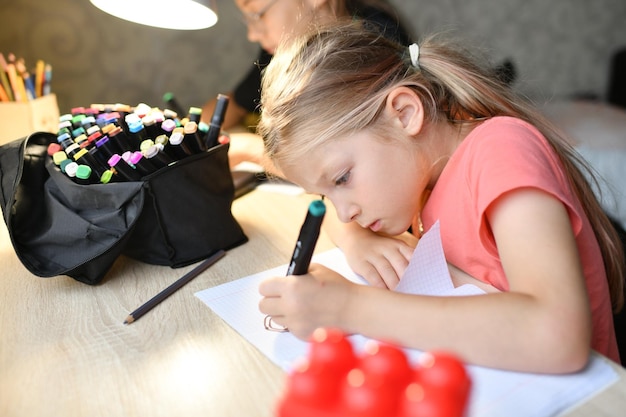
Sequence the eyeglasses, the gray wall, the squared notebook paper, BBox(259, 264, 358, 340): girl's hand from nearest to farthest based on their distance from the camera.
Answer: the squared notebook paper, BBox(259, 264, 358, 340): girl's hand, the eyeglasses, the gray wall

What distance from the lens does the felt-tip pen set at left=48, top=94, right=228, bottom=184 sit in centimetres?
67

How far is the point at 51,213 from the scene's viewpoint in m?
0.68

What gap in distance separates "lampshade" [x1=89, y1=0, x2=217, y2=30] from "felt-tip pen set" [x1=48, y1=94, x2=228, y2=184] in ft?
0.61

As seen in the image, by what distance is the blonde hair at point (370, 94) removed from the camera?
67 centimetres

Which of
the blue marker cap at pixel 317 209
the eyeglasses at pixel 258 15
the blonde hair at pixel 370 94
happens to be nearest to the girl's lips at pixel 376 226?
the blonde hair at pixel 370 94

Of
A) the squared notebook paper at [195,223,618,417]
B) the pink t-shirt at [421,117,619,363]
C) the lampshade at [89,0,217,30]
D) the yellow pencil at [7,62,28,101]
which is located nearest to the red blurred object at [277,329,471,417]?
the squared notebook paper at [195,223,618,417]

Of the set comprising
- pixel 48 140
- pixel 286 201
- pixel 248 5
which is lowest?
pixel 286 201

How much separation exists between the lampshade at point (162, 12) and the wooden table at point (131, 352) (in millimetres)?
376

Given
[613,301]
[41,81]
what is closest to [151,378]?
[613,301]

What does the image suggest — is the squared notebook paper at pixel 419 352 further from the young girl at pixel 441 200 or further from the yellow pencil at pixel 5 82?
the yellow pencil at pixel 5 82

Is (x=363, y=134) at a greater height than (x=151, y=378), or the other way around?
(x=363, y=134)

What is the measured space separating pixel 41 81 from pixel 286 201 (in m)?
0.57

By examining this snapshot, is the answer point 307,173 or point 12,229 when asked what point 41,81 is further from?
point 307,173

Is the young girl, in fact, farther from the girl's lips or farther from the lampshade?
the lampshade
